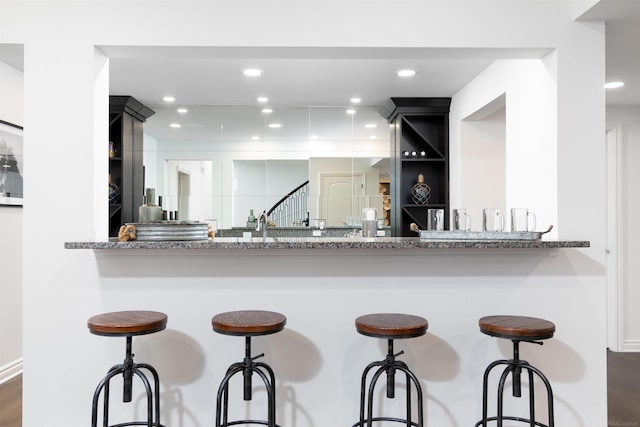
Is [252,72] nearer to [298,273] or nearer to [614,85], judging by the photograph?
[298,273]

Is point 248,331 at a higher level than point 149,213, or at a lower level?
lower

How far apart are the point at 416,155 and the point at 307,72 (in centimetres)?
171

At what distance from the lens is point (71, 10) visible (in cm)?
250

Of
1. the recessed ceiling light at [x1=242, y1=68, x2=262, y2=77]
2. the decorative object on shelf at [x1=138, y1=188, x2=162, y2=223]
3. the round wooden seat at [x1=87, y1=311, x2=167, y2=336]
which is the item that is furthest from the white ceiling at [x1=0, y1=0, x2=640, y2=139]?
the round wooden seat at [x1=87, y1=311, x2=167, y2=336]

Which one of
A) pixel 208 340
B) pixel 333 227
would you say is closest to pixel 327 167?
pixel 333 227

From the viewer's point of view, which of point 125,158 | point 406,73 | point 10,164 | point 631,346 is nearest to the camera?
point 10,164

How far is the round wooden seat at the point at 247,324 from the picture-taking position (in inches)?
80.4

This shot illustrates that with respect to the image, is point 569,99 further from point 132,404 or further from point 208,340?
point 132,404

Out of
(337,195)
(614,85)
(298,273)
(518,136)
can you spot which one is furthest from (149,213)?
(614,85)

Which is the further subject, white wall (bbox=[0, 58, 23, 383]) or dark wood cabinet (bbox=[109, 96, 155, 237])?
dark wood cabinet (bbox=[109, 96, 155, 237])

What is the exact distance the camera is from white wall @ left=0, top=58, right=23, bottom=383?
3467 millimetres

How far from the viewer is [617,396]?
3.24m

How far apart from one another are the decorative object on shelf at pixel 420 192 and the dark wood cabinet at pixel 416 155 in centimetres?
5

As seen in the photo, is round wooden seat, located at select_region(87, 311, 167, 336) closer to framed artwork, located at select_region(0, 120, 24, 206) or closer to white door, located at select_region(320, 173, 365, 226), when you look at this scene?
framed artwork, located at select_region(0, 120, 24, 206)
